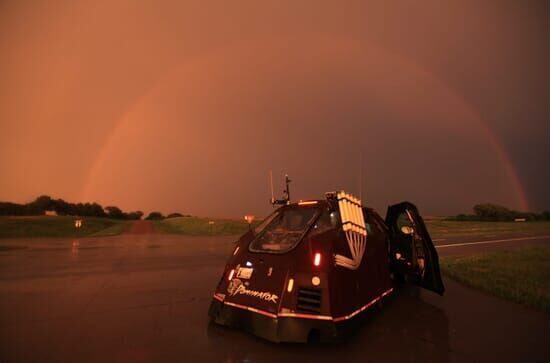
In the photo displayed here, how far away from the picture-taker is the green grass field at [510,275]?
6.41m

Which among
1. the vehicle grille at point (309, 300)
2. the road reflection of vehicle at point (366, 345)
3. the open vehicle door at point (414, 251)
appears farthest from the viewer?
the open vehicle door at point (414, 251)

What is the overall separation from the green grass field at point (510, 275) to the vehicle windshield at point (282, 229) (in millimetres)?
4858

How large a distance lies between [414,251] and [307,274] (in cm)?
368

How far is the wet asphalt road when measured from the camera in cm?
371

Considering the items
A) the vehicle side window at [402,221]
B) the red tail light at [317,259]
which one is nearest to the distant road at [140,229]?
the vehicle side window at [402,221]

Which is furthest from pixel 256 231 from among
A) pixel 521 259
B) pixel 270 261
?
pixel 521 259

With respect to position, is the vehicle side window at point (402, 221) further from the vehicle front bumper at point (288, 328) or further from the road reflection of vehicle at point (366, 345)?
the vehicle front bumper at point (288, 328)

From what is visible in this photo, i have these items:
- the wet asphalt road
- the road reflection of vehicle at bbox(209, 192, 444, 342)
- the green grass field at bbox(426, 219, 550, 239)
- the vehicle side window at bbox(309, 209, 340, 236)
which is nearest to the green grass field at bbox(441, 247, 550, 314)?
the wet asphalt road

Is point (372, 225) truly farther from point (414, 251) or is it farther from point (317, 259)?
point (317, 259)

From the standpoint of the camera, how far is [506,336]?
4.42 metres

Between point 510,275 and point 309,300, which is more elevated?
point 309,300

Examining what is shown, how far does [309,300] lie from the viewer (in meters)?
3.84

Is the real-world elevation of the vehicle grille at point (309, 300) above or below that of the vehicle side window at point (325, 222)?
below

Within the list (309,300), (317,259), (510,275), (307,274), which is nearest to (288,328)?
(309,300)
